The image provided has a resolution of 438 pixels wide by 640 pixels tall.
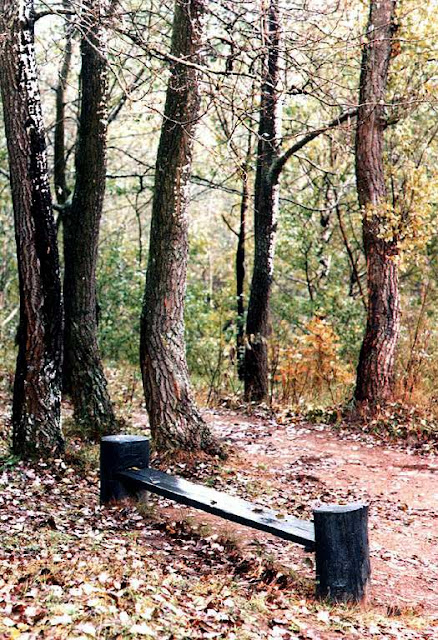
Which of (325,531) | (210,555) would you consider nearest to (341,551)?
(325,531)

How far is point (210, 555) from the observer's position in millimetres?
5746

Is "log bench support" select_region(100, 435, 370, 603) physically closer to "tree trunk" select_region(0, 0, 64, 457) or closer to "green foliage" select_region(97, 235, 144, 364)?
"tree trunk" select_region(0, 0, 64, 457)

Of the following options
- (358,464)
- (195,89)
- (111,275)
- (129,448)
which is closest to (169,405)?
(129,448)

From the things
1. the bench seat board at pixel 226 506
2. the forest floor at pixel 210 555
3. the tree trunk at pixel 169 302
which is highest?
the tree trunk at pixel 169 302

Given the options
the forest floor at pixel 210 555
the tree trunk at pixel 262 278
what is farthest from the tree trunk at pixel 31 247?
Answer: the tree trunk at pixel 262 278

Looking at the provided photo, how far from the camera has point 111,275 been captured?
15.7 m

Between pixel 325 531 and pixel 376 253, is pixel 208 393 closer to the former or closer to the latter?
pixel 376 253

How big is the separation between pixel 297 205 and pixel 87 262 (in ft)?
20.9

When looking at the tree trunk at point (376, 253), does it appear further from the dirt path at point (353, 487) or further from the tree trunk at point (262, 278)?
the tree trunk at point (262, 278)

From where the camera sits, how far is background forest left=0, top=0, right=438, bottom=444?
33.1ft

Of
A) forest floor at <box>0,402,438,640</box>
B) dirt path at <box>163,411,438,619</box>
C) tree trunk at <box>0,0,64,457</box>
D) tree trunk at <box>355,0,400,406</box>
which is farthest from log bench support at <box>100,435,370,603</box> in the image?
tree trunk at <box>355,0,400,406</box>

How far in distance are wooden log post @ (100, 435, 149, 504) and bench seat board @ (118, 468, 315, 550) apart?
83 mm

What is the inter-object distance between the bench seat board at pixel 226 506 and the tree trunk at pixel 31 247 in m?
1.21

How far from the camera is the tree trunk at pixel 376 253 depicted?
34.4ft
